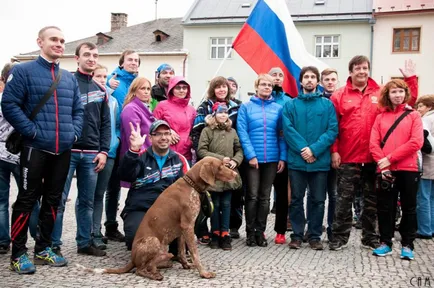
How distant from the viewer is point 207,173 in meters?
5.54

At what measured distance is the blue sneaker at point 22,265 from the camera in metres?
5.23

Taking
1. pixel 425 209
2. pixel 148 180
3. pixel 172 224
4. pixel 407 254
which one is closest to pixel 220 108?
pixel 148 180

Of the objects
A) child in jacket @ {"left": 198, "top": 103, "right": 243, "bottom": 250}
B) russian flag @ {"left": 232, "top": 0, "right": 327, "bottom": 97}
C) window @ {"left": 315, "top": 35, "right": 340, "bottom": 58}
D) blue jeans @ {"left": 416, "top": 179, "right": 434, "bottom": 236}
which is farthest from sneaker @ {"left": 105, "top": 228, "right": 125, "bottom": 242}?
window @ {"left": 315, "top": 35, "right": 340, "bottom": 58}

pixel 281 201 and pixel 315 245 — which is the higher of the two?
pixel 281 201

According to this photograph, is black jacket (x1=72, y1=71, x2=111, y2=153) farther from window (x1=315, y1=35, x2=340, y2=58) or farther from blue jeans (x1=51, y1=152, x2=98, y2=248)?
window (x1=315, y1=35, x2=340, y2=58)

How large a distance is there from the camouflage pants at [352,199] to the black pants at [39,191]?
11.7ft

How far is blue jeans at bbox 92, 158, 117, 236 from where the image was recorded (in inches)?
258

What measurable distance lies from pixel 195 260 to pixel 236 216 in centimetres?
249

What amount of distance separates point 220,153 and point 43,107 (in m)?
2.51

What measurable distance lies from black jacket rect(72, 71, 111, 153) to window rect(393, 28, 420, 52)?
95.1 ft

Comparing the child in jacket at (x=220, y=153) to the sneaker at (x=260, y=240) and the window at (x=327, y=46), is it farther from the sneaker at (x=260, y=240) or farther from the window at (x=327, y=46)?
the window at (x=327, y=46)

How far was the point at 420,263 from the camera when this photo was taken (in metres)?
6.25

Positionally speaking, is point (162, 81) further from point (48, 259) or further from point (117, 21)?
point (117, 21)

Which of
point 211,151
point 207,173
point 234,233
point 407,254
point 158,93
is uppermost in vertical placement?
point 158,93
